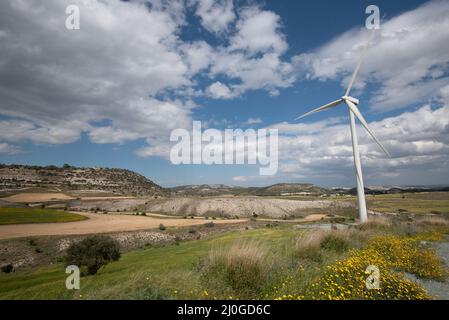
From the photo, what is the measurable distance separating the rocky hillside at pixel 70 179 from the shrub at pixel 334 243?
11842 cm

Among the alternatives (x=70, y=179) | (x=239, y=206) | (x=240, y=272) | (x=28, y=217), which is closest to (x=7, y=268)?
(x=240, y=272)

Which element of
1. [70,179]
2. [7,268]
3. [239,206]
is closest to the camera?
[7,268]

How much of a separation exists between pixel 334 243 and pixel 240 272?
27.4 feet

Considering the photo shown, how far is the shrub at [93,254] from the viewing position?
2264 centimetres

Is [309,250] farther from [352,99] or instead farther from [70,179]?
[70,179]

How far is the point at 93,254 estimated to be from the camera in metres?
23.4

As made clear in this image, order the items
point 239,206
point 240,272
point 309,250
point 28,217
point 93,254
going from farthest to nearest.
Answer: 1. point 239,206
2. point 28,217
3. point 93,254
4. point 309,250
5. point 240,272

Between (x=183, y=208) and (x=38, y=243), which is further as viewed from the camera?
(x=183, y=208)

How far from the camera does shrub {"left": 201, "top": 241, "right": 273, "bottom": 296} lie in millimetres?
8406

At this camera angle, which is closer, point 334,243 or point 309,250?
point 309,250
